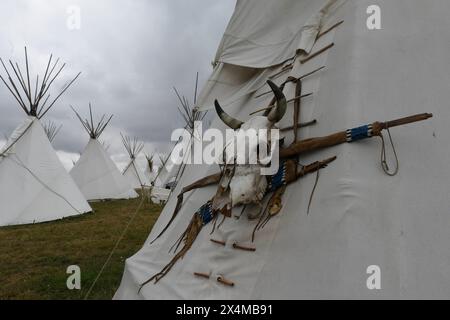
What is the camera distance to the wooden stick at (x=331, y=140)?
1.52m

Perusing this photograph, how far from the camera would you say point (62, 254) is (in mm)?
5449

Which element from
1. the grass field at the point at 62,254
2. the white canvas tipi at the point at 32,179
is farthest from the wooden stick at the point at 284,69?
the white canvas tipi at the point at 32,179

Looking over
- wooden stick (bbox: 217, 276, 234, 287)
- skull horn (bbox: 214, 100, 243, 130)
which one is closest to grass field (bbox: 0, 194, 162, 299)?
wooden stick (bbox: 217, 276, 234, 287)

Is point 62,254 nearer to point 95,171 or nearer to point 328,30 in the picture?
point 328,30

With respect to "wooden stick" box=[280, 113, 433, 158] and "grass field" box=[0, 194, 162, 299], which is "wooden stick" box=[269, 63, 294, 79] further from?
"grass field" box=[0, 194, 162, 299]

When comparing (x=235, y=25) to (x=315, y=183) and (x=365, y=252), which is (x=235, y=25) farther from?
(x=365, y=252)

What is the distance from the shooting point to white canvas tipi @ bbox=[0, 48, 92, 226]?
855cm

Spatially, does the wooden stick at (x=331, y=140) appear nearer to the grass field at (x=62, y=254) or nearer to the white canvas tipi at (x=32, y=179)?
the grass field at (x=62, y=254)

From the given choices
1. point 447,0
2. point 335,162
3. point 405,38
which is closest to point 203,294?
point 335,162

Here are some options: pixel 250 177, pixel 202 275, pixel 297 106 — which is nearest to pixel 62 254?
pixel 202 275

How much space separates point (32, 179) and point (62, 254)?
14.5 feet

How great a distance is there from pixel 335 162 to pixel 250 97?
153 centimetres

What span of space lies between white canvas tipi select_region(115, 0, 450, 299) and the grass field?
77.8 inches

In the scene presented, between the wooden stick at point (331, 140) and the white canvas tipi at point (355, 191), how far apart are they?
4cm
